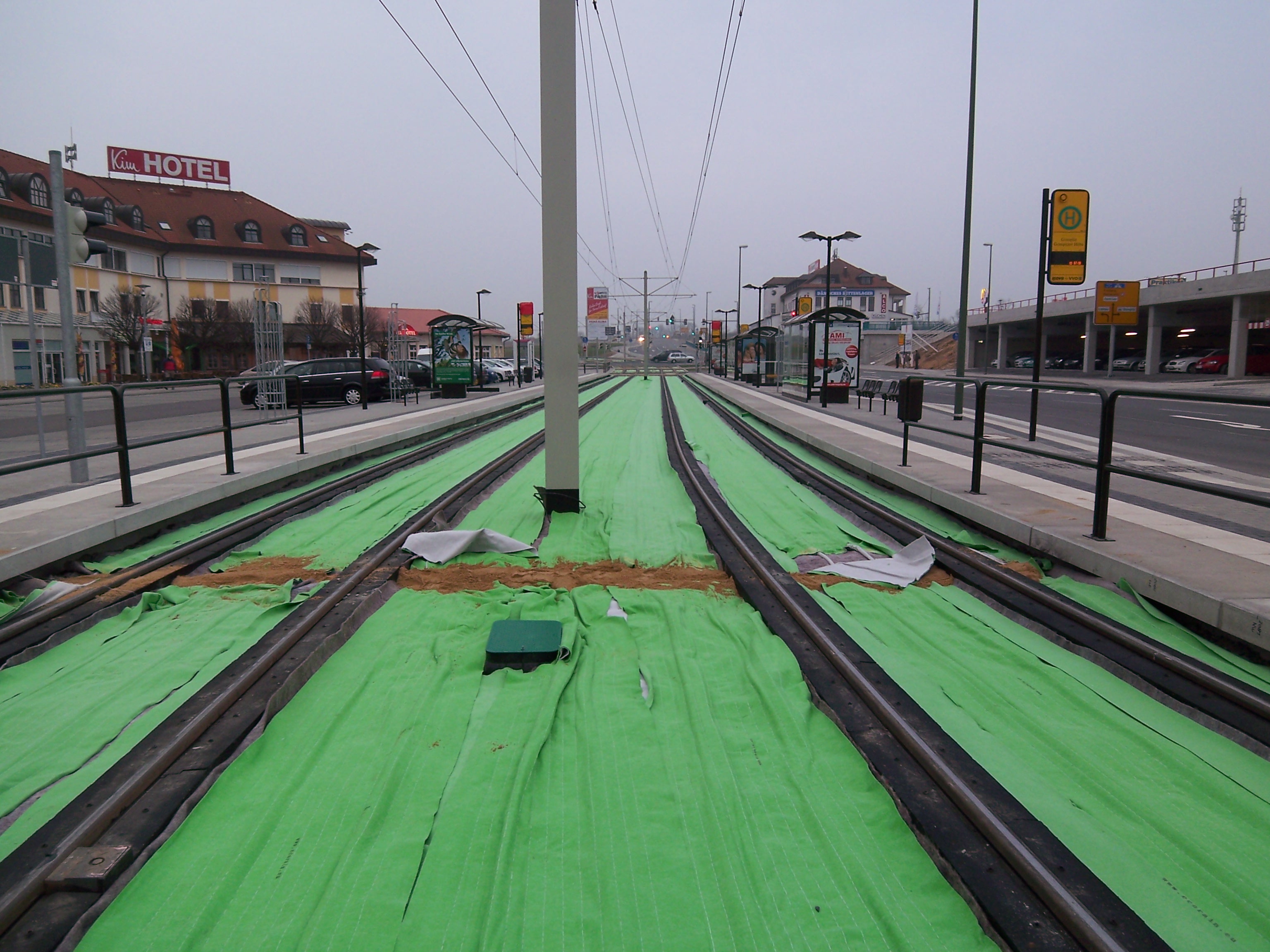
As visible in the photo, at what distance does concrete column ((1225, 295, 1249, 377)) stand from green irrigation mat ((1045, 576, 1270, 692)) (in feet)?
147

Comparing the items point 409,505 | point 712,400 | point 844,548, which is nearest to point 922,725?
point 844,548

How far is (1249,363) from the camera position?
1821 inches

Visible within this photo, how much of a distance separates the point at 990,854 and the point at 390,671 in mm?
3020

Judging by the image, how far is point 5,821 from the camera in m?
3.16

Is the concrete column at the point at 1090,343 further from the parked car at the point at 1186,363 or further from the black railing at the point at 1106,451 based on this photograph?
the black railing at the point at 1106,451

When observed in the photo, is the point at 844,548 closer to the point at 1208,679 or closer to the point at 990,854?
the point at 1208,679

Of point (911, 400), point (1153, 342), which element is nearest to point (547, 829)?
point (911, 400)

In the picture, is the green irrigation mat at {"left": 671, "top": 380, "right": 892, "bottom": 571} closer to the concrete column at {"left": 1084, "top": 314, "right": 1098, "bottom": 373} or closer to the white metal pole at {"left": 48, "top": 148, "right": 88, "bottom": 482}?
the white metal pole at {"left": 48, "top": 148, "right": 88, "bottom": 482}

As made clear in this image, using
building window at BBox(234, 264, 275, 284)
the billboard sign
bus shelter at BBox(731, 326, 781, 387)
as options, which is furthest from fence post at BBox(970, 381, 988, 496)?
building window at BBox(234, 264, 275, 284)

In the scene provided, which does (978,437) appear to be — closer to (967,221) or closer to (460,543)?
(460,543)

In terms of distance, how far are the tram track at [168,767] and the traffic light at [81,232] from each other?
6.98 metres

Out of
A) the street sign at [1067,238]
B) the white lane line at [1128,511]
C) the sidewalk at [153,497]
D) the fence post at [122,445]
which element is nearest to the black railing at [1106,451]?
the white lane line at [1128,511]

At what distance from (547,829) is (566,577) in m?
3.30

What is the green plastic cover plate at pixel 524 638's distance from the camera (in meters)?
4.67
